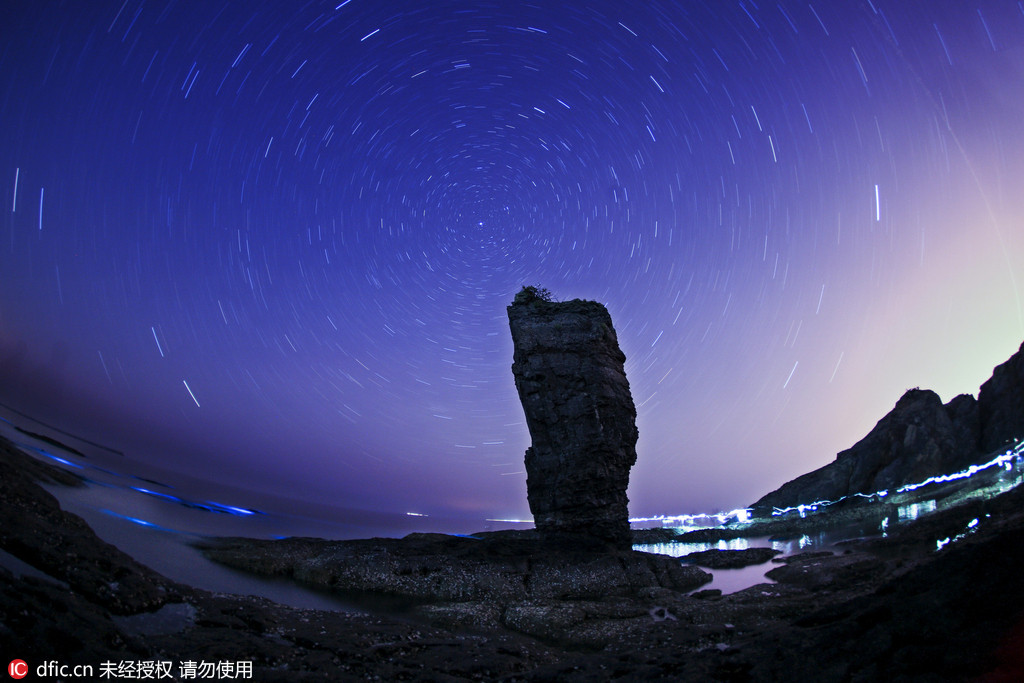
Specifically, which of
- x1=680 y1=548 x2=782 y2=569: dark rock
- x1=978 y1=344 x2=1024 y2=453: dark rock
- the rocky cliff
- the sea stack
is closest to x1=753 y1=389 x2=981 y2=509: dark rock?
the rocky cliff

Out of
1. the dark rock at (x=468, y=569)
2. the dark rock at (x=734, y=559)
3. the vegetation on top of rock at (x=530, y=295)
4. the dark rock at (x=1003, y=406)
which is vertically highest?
the vegetation on top of rock at (x=530, y=295)

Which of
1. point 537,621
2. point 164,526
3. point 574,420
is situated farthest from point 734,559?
point 164,526

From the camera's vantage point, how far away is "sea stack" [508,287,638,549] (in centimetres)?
3894

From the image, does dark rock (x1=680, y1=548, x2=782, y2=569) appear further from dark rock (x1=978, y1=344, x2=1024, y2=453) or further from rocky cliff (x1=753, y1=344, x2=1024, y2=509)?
dark rock (x1=978, y1=344, x2=1024, y2=453)

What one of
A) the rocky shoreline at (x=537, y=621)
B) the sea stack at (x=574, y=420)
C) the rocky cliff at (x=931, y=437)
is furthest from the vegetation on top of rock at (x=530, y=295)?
the rocky cliff at (x=931, y=437)

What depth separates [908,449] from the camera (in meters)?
76.7

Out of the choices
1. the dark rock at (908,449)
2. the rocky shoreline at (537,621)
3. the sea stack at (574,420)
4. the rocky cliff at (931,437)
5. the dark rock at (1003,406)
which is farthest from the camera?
the dark rock at (908,449)

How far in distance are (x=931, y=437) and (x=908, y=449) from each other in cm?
369

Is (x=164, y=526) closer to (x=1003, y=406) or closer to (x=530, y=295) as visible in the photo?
(x=530, y=295)

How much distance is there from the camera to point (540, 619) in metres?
21.9

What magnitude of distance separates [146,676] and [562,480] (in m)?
32.7

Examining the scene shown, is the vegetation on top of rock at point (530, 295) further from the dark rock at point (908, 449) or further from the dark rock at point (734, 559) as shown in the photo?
the dark rock at point (908, 449)

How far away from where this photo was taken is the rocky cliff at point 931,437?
68.9 m

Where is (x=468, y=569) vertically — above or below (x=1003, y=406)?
below
